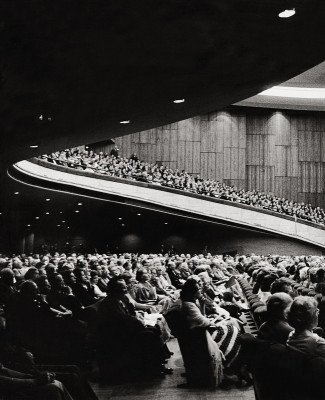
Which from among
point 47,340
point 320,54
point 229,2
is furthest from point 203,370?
point 320,54

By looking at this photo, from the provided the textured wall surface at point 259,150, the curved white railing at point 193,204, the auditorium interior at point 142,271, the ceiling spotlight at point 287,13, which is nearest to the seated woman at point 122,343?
the auditorium interior at point 142,271

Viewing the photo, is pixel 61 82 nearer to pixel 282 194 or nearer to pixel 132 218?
pixel 132 218

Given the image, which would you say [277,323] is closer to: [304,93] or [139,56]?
[139,56]

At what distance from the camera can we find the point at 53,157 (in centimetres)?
2219

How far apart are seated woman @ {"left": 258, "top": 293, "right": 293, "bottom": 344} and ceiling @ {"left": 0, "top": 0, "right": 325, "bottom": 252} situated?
2710 millimetres

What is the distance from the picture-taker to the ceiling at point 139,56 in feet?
17.2

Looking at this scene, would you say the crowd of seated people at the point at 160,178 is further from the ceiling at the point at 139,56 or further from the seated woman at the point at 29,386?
the seated woman at the point at 29,386

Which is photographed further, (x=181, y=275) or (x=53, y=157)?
(x=53, y=157)

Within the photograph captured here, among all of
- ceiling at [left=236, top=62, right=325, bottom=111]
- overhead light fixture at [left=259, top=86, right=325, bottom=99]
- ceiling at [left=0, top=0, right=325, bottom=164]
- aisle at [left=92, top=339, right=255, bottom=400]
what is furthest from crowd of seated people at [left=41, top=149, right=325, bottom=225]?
aisle at [left=92, top=339, right=255, bottom=400]

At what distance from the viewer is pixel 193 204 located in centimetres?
2759

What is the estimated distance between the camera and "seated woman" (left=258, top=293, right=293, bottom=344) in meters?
4.14

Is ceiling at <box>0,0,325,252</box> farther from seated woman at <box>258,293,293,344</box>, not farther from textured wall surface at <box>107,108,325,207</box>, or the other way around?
textured wall surface at <box>107,108,325,207</box>

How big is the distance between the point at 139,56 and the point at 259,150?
31.3m

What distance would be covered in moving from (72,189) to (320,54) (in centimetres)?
1680
